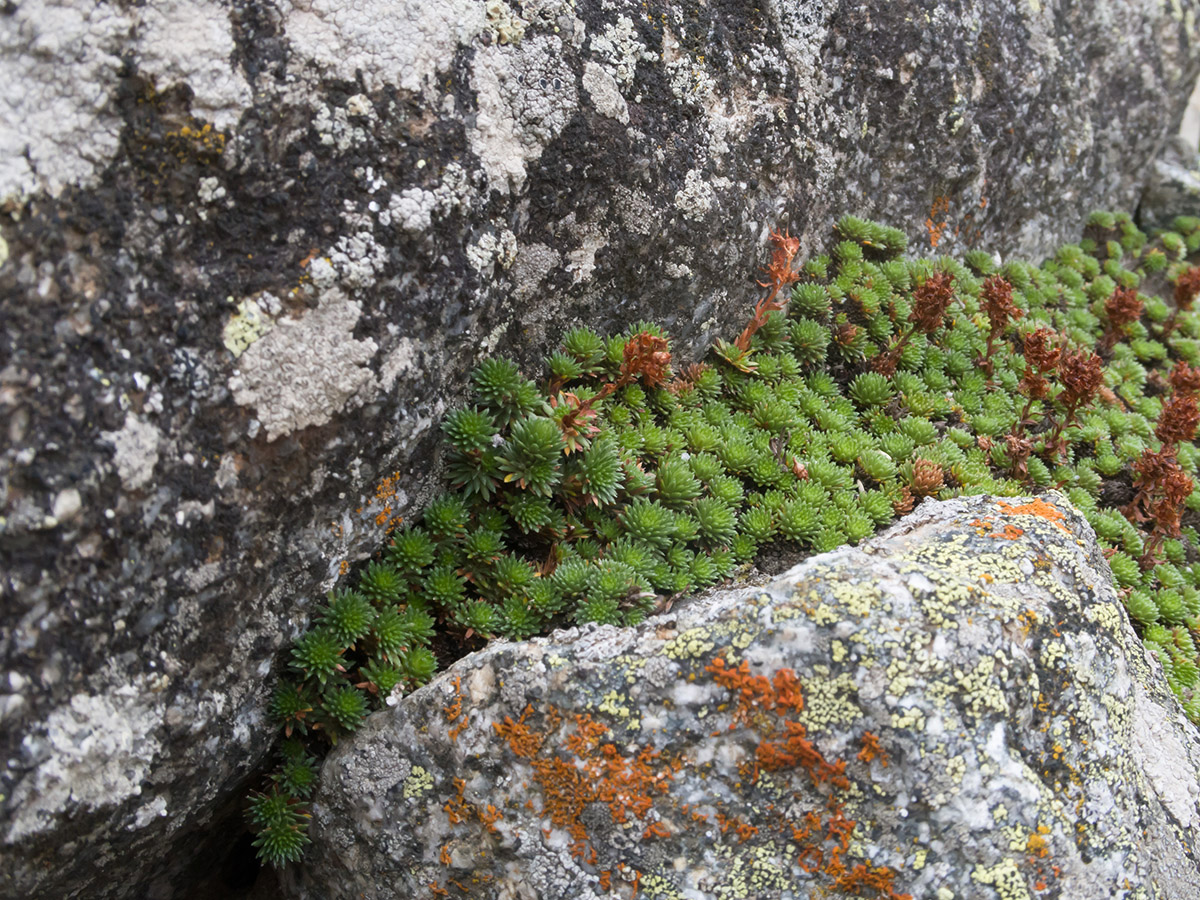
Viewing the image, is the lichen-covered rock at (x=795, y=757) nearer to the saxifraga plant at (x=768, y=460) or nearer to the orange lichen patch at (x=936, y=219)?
the saxifraga plant at (x=768, y=460)

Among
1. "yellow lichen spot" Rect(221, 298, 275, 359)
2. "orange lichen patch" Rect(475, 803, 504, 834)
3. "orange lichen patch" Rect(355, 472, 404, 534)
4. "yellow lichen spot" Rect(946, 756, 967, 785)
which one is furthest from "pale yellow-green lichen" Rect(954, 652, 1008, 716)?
"yellow lichen spot" Rect(221, 298, 275, 359)

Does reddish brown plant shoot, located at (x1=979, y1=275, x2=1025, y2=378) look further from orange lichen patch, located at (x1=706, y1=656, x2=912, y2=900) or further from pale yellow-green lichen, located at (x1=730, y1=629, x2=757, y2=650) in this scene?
orange lichen patch, located at (x1=706, y1=656, x2=912, y2=900)

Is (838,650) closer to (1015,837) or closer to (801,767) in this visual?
(801,767)

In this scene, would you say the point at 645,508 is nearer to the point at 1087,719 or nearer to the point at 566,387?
the point at 566,387

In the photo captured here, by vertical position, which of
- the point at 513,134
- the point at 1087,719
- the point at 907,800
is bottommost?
the point at 907,800

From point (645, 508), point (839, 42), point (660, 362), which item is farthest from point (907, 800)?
point (839, 42)

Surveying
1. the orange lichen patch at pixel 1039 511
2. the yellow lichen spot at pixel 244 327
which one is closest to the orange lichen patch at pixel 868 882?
the orange lichen patch at pixel 1039 511
